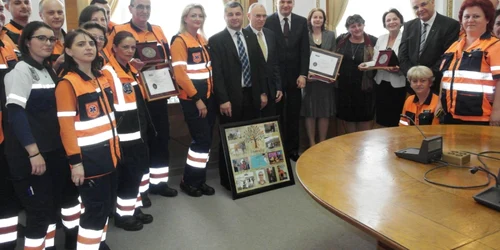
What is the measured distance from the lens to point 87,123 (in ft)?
7.01

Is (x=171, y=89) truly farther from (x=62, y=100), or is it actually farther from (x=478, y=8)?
(x=478, y=8)

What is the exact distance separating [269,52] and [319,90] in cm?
97

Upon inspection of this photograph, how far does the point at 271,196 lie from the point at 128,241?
1269 millimetres

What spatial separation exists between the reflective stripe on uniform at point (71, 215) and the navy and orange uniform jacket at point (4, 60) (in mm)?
569

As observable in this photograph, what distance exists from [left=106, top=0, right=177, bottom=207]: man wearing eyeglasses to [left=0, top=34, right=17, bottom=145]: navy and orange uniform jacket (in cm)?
68

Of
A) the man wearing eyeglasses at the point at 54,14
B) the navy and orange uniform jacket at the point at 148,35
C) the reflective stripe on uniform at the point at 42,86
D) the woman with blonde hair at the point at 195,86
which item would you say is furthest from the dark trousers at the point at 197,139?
the reflective stripe on uniform at the point at 42,86

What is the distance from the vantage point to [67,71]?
7.09ft

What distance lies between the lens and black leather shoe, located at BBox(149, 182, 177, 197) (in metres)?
3.62

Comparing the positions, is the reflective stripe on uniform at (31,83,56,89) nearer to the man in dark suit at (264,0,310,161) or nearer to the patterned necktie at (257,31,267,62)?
the patterned necktie at (257,31,267,62)

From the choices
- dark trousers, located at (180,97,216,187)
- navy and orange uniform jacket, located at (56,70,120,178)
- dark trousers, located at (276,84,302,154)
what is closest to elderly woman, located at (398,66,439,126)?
dark trousers, located at (276,84,302,154)

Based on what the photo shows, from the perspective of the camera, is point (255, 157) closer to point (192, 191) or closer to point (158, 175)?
point (192, 191)

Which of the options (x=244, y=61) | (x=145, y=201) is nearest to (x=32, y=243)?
(x=145, y=201)

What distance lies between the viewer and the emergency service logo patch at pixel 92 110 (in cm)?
214

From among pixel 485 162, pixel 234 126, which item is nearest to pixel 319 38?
pixel 234 126
